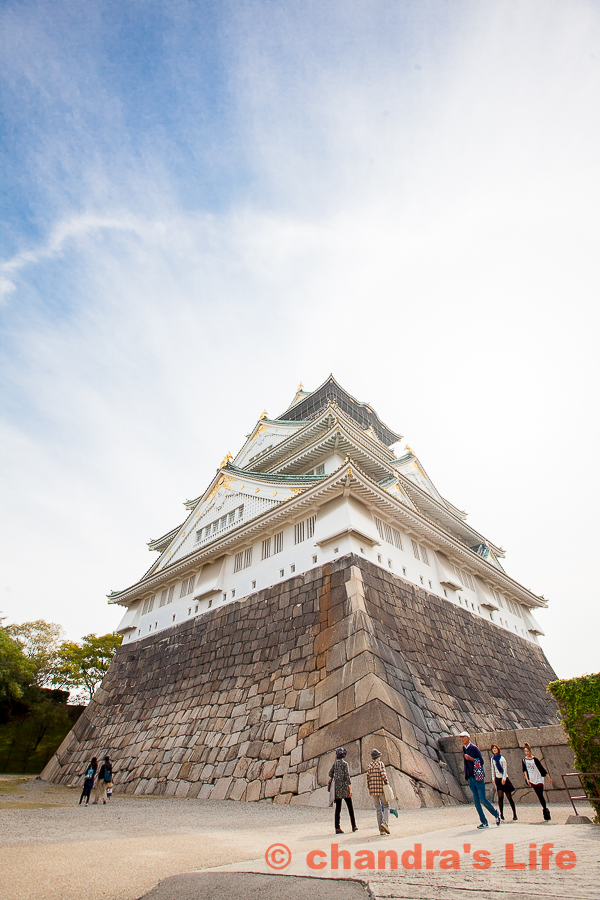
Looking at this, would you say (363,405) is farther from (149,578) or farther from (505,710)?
(505,710)

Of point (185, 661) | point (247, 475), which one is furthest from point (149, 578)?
point (247, 475)

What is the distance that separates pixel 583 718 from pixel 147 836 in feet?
19.1

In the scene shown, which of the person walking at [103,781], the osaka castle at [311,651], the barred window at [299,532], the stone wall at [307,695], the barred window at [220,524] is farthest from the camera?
the barred window at [220,524]

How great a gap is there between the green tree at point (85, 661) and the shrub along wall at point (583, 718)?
22763mm

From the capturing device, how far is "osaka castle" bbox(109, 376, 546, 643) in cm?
1368

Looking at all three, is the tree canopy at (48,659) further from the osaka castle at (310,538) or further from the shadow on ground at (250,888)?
the shadow on ground at (250,888)

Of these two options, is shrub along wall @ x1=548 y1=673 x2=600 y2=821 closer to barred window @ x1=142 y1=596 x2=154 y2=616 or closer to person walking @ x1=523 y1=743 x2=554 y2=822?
person walking @ x1=523 y1=743 x2=554 y2=822

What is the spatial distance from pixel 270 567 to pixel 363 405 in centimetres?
1715

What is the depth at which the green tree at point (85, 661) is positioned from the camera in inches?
949

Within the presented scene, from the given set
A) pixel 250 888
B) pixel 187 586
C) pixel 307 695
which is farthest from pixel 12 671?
pixel 250 888

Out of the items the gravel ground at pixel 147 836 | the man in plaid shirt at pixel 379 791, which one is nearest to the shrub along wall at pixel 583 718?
the gravel ground at pixel 147 836

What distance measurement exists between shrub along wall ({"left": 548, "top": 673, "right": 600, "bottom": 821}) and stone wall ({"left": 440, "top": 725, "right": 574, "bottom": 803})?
8.88 ft

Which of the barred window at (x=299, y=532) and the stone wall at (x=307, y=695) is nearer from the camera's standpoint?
the stone wall at (x=307, y=695)

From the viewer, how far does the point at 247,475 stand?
59.2ft
